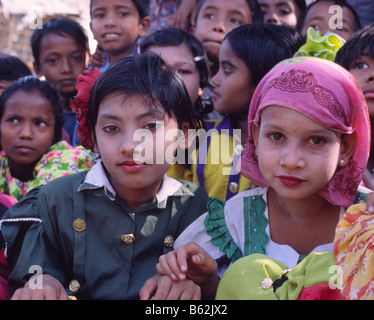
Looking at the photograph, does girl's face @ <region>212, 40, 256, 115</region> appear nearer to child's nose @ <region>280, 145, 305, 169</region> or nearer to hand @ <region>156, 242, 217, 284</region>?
child's nose @ <region>280, 145, 305, 169</region>

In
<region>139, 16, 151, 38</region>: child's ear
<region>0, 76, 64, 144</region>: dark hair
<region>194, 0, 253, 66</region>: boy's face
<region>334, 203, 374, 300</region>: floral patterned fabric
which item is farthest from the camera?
<region>139, 16, 151, 38</region>: child's ear

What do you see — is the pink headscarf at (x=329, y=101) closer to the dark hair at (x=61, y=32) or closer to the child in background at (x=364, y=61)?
the child in background at (x=364, y=61)

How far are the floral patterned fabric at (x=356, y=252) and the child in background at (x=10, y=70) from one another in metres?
3.07

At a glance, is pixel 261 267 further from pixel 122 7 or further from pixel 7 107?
pixel 122 7

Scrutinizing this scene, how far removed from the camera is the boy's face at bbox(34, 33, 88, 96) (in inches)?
165

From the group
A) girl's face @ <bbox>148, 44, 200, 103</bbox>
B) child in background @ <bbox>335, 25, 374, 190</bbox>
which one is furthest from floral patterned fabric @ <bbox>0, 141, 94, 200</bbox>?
child in background @ <bbox>335, 25, 374, 190</bbox>

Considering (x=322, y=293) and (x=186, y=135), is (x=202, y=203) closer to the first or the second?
(x=186, y=135)

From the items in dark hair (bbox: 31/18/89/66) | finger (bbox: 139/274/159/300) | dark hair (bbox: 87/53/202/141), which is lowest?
finger (bbox: 139/274/159/300)

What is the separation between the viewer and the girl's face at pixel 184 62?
3.34 meters

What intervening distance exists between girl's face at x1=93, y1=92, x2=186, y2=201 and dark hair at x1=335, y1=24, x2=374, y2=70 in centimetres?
108

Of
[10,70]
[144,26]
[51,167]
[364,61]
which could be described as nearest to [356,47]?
[364,61]

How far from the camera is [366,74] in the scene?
8.19 feet

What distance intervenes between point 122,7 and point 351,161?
110 inches

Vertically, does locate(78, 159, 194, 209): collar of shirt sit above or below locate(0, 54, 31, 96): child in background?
below
